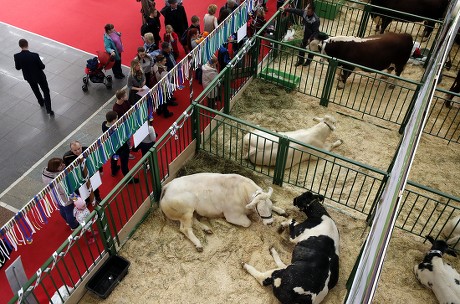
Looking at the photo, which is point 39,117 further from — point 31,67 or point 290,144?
point 290,144

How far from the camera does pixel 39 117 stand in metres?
9.59

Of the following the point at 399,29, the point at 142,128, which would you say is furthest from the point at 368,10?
the point at 142,128

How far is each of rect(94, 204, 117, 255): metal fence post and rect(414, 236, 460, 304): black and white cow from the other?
4.64 m

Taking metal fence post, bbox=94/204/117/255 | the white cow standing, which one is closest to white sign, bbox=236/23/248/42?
the white cow standing

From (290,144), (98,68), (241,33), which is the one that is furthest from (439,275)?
(98,68)

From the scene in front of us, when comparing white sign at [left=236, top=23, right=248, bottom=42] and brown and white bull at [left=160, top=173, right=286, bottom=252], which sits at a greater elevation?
white sign at [left=236, top=23, right=248, bottom=42]

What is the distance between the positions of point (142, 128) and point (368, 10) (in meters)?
7.18

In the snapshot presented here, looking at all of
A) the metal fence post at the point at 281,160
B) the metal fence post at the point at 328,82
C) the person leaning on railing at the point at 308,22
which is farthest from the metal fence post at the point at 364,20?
the metal fence post at the point at 281,160

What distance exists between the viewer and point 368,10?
37.6 feet

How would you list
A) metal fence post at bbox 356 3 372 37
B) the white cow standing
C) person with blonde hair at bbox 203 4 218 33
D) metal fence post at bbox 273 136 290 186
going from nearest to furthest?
metal fence post at bbox 273 136 290 186 → the white cow standing → person with blonde hair at bbox 203 4 218 33 → metal fence post at bbox 356 3 372 37

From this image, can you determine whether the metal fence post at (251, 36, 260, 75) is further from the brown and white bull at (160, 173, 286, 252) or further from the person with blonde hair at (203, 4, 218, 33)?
the brown and white bull at (160, 173, 286, 252)

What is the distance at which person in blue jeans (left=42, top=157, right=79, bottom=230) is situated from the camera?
6395 millimetres

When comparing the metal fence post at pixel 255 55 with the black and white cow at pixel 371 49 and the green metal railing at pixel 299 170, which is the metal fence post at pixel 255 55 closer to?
the black and white cow at pixel 371 49

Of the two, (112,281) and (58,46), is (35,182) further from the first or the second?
(58,46)
